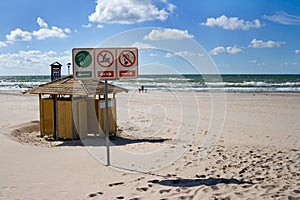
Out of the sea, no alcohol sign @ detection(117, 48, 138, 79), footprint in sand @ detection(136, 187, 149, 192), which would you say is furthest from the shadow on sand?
the sea

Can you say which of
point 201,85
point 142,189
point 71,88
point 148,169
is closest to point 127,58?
point 148,169

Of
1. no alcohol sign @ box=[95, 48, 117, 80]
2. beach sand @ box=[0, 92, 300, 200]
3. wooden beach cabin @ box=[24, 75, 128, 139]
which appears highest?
no alcohol sign @ box=[95, 48, 117, 80]

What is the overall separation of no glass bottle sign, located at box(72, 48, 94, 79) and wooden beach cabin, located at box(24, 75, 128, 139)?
290 cm

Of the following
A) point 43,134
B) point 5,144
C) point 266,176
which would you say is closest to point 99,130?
point 43,134

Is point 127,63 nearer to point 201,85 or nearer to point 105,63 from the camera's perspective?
point 105,63

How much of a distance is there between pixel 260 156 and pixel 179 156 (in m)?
1.82

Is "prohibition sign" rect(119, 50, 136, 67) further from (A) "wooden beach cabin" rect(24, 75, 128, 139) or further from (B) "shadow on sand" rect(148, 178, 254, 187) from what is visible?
(A) "wooden beach cabin" rect(24, 75, 128, 139)

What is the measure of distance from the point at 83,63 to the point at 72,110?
3.72m

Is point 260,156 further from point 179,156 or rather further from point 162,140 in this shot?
point 162,140

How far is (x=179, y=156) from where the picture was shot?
779cm

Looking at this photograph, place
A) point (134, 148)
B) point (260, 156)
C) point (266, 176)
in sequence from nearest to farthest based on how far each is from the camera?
point (266, 176) → point (260, 156) → point (134, 148)

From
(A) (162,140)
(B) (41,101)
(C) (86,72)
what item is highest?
(C) (86,72)

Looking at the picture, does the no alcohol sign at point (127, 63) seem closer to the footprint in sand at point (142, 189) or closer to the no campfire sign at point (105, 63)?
the no campfire sign at point (105, 63)

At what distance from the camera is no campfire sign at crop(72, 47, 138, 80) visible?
21.7 feet
